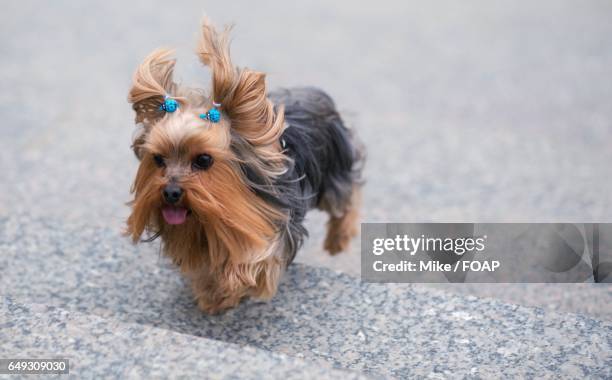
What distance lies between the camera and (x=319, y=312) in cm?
324

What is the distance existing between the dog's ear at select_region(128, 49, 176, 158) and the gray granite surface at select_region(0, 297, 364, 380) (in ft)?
2.39

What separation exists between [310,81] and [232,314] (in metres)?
4.32

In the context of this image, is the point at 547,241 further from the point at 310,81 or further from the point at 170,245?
the point at 310,81

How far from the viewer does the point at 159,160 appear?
108 inches

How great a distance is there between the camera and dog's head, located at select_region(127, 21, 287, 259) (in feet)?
8.86

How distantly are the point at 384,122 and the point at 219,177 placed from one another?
4029 millimetres

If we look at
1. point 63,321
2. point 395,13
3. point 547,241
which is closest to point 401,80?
point 395,13

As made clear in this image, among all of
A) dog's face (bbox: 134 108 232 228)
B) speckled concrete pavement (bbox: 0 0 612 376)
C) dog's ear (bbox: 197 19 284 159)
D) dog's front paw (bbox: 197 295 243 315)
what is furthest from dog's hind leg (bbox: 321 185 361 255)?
dog's face (bbox: 134 108 232 228)

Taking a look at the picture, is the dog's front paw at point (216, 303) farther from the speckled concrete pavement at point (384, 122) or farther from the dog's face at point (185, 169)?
the dog's face at point (185, 169)

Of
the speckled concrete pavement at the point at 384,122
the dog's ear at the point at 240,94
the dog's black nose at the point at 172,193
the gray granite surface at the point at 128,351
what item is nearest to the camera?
the gray granite surface at the point at 128,351

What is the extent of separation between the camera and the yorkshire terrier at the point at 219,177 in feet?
8.90

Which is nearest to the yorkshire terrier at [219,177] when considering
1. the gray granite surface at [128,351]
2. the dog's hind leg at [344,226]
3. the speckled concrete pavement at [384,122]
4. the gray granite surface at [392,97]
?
the speckled concrete pavement at [384,122]

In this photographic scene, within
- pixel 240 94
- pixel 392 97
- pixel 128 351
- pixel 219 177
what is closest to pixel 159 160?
pixel 219 177

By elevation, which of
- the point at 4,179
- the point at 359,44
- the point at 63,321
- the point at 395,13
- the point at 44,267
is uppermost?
the point at 395,13
